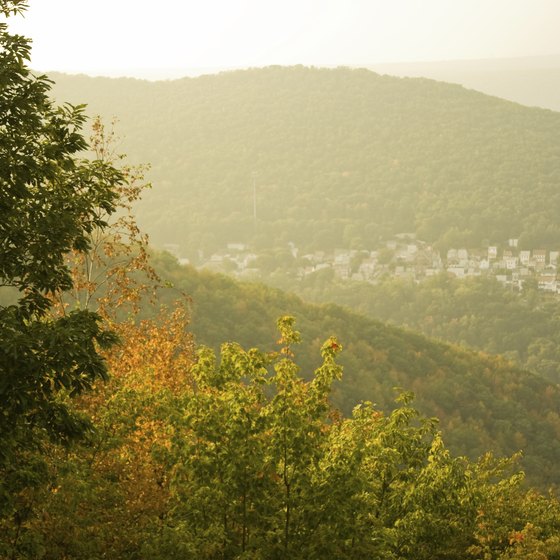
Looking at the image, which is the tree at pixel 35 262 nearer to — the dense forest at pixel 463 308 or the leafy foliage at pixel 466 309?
the dense forest at pixel 463 308

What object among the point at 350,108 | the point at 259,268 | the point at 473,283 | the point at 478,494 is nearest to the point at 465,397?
the point at 478,494

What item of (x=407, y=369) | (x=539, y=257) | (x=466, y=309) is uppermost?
(x=407, y=369)

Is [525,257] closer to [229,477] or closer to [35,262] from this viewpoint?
[229,477]

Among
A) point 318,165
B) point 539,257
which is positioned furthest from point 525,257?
point 318,165

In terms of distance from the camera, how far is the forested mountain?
159 metres

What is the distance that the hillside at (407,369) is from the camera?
50.7m

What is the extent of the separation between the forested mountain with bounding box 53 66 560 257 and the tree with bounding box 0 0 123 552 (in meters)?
129

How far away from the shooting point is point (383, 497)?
14.5 metres

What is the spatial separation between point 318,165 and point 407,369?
12562 centimetres

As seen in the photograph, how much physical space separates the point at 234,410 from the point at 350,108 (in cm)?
19253

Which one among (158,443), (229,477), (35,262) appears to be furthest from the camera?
(158,443)

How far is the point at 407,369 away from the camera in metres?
59.3

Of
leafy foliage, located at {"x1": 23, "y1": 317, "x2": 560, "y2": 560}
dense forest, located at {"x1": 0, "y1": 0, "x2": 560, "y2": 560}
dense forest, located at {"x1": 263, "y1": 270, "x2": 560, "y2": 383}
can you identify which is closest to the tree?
dense forest, located at {"x1": 0, "y1": 0, "x2": 560, "y2": 560}

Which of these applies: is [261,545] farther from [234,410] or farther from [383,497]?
[383,497]
